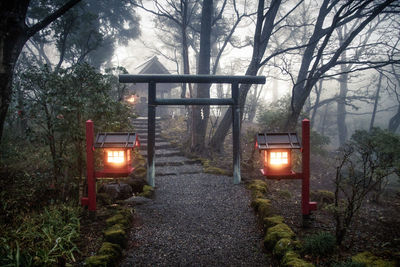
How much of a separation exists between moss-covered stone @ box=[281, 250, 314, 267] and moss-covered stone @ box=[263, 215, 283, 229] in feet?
2.81

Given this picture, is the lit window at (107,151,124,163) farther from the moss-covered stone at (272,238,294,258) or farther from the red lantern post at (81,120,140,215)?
the moss-covered stone at (272,238,294,258)

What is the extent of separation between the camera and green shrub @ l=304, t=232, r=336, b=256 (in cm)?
325

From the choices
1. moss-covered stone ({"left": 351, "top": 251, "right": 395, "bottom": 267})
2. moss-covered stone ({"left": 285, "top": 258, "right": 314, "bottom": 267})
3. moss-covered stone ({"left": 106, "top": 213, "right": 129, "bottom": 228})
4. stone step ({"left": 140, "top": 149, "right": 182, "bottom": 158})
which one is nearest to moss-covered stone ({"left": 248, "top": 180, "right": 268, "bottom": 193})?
moss-covered stone ({"left": 351, "top": 251, "right": 395, "bottom": 267})

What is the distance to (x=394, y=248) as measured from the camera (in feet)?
11.6

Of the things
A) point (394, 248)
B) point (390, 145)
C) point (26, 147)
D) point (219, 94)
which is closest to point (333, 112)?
point (219, 94)

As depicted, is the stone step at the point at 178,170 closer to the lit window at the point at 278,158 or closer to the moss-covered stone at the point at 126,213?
the moss-covered stone at the point at 126,213

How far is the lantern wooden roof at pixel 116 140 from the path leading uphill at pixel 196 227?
1514mm

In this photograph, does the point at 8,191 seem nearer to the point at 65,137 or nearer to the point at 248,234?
the point at 65,137

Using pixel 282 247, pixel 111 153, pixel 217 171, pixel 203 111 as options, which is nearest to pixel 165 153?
pixel 203 111

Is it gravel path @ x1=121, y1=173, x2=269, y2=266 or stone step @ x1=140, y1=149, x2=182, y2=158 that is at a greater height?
stone step @ x1=140, y1=149, x2=182, y2=158

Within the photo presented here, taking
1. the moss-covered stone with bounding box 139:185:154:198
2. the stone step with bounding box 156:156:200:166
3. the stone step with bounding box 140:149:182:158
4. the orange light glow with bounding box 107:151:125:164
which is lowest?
the moss-covered stone with bounding box 139:185:154:198

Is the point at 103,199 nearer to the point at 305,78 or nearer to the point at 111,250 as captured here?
the point at 111,250

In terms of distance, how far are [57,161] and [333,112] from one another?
84.3 feet

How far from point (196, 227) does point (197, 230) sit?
12 centimetres
